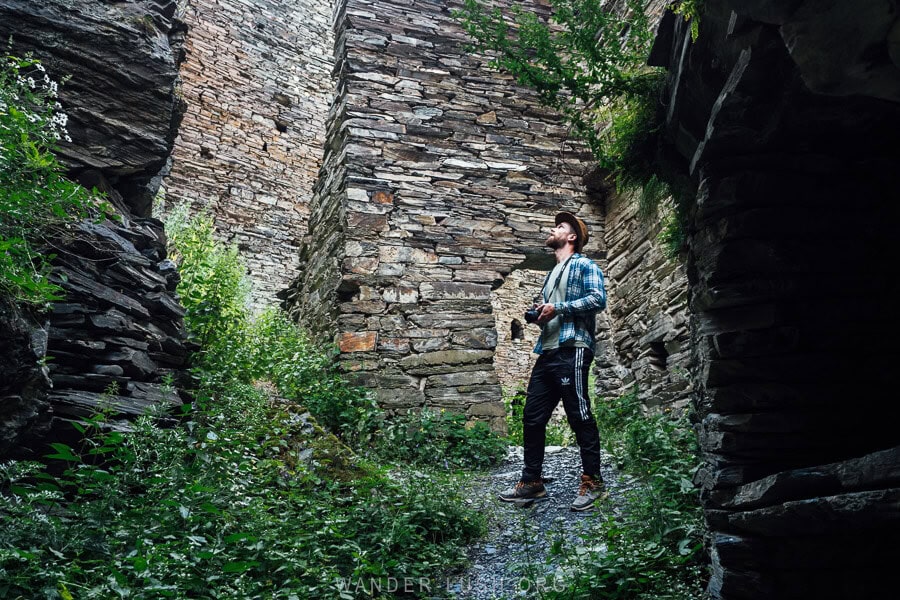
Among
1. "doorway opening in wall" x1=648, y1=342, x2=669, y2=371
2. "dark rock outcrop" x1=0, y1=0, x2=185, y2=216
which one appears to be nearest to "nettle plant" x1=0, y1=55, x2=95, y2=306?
"dark rock outcrop" x1=0, y1=0, x2=185, y2=216

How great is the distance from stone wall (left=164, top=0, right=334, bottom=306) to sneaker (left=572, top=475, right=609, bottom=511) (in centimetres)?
782

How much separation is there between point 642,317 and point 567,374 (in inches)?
94.4

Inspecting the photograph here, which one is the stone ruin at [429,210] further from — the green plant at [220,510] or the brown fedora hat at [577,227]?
the brown fedora hat at [577,227]

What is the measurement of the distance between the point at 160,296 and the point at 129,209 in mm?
746

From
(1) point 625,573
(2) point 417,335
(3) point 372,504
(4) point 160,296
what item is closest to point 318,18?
(2) point 417,335

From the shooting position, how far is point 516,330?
1441cm

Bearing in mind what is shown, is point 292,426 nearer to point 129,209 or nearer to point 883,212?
point 129,209

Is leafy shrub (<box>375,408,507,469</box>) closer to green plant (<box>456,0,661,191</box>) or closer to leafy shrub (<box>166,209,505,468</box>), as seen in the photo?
leafy shrub (<box>166,209,505,468</box>)

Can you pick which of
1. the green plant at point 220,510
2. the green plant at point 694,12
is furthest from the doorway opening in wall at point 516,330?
the green plant at point 694,12

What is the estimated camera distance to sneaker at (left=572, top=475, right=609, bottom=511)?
→ 3.89 meters

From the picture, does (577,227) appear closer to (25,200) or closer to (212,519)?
(212,519)

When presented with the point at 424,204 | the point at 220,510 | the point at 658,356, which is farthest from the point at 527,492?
the point at 424,204

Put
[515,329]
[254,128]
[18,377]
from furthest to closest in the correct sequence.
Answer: [515,329], [254,128], [18,377]

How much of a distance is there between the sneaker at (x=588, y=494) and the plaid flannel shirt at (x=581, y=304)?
81 cm
